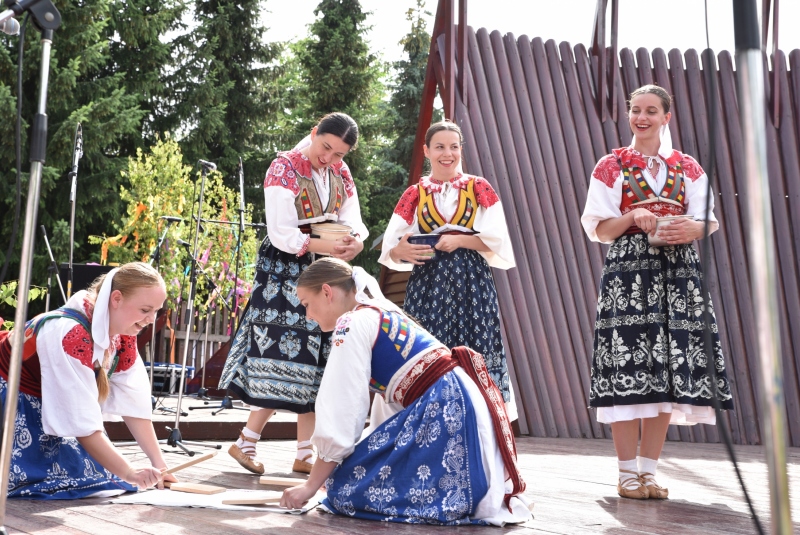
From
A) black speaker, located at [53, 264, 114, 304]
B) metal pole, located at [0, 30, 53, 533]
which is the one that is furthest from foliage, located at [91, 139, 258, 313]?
metal pole, located at [0, 30, 53, 533]

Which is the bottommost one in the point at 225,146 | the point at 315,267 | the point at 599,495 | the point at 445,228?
the point at 599,495

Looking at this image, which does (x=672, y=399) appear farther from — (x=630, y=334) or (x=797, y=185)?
(x=797, y=185)

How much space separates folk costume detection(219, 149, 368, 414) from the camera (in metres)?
3.49

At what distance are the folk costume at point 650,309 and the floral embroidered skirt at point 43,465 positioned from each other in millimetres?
1734

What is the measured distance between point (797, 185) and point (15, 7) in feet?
16.9

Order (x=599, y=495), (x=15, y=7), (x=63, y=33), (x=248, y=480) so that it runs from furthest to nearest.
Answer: (x=63, y=33) → (x=248, y=480) → (x=599, y=495) → (x=15, y=7)

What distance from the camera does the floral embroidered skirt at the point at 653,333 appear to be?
10.2 ft

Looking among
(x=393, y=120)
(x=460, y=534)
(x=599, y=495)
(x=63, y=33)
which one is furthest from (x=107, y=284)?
(x=393, y=120)

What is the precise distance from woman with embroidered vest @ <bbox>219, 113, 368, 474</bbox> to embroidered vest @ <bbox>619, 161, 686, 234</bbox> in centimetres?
105

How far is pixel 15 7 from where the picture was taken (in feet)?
6.06

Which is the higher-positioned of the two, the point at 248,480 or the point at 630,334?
the point at 630,334

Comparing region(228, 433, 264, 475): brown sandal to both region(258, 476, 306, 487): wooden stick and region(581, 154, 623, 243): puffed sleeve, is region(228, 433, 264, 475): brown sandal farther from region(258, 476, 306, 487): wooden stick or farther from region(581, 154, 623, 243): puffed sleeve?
region(581, 154, 623, 243): puffed sleeve

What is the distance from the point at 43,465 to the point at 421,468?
1.15m

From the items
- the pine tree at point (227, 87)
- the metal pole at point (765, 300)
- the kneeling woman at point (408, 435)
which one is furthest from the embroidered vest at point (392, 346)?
the pine tree at point (227, 87)
